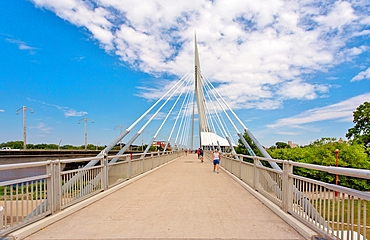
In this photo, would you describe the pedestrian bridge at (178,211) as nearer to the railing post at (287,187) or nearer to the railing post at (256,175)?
the railing post at (287,187)

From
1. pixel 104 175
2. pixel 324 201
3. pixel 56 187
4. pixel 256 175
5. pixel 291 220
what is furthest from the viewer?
pixel 256 175

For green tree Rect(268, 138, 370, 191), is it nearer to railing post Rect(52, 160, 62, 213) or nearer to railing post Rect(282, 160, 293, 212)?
railing post Rect(282, 160, 293, 212)

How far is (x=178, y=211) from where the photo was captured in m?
6.80

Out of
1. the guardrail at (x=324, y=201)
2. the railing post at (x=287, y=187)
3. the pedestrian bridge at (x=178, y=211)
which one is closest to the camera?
the guardrail at (x=324, y=201)

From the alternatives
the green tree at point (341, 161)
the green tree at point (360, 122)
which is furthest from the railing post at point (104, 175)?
the green tree at point (360, 122)

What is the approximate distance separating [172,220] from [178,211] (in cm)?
84

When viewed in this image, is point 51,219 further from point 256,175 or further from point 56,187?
point 256,175

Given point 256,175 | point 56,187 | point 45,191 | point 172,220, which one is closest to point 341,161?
point 256,175

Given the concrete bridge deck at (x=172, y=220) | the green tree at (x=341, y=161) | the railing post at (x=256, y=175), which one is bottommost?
the green tree at (x=341, y=161)

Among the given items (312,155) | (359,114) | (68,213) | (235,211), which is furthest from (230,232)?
(359,114)

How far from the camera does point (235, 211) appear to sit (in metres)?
6.81

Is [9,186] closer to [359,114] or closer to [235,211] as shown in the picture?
[235,211]

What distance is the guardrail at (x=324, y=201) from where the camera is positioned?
146 inches

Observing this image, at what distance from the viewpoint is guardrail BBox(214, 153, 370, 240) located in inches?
146
